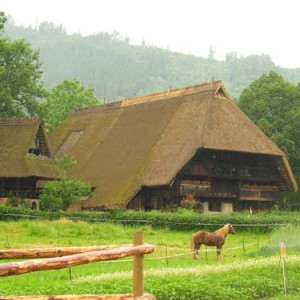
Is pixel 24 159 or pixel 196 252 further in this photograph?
pixel 24 159

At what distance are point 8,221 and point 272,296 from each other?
21.6m

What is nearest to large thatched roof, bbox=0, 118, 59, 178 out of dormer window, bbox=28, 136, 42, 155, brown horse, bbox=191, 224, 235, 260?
dormer window, bbox=28, 136, 42, 155

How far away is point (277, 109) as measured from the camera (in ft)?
187

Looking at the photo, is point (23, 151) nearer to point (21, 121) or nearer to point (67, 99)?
point (21, 121)

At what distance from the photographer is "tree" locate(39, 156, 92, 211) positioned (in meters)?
40.0

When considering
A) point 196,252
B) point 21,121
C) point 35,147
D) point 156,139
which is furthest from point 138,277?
point 156,139

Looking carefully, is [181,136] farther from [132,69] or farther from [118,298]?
[132,69]

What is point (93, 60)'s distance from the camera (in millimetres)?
186250

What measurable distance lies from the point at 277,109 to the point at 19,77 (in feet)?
67.7

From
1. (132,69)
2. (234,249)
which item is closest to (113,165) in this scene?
(234,249)

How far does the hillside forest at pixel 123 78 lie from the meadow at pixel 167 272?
23.0 meters

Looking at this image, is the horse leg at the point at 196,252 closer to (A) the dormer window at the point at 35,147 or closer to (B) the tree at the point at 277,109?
(A) the dormer window at the point at 35,147

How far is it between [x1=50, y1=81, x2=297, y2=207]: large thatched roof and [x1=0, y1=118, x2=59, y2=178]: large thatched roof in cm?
380

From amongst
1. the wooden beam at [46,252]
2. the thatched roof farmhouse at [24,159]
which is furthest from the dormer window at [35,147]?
the wooden beam at [46,252]
